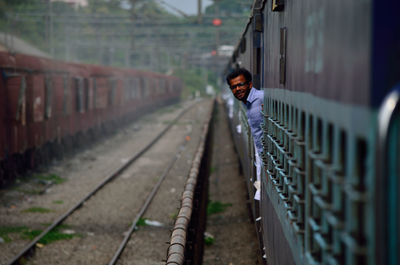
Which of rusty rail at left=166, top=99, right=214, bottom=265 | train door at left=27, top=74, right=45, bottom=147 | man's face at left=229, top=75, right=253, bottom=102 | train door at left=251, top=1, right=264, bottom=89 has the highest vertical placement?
train door at left=251, top=1, right=264, bottom=89

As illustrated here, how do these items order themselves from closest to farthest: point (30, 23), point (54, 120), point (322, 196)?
point (322, 196)
point (54, 120)
point (30, 23)

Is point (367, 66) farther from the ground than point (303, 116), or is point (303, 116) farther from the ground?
point (367, 66)

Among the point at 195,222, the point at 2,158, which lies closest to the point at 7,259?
the point at 195,222

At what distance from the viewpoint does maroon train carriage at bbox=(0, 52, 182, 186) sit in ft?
39.3

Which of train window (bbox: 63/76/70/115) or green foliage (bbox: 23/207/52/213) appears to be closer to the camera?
green foliage (bbox: 23/207/52/213)

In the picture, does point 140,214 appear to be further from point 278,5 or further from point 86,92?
point 86,92

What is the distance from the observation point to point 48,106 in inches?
583

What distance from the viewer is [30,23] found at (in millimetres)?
45906

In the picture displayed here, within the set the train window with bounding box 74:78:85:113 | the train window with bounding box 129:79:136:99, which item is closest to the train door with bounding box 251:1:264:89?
the train window with bounding box 74:78:85:113

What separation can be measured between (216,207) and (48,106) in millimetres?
6752

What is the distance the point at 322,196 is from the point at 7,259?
20.2 feet

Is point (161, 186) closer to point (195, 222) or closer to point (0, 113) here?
point (0, 113)

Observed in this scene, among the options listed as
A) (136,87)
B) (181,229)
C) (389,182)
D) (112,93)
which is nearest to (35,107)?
(181,229)

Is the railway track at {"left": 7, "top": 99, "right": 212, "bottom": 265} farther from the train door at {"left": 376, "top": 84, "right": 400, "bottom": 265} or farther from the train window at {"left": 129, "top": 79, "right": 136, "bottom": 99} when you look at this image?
the train window at {"left": 129, "top": 79, "right": 136, "bottom": 99}
